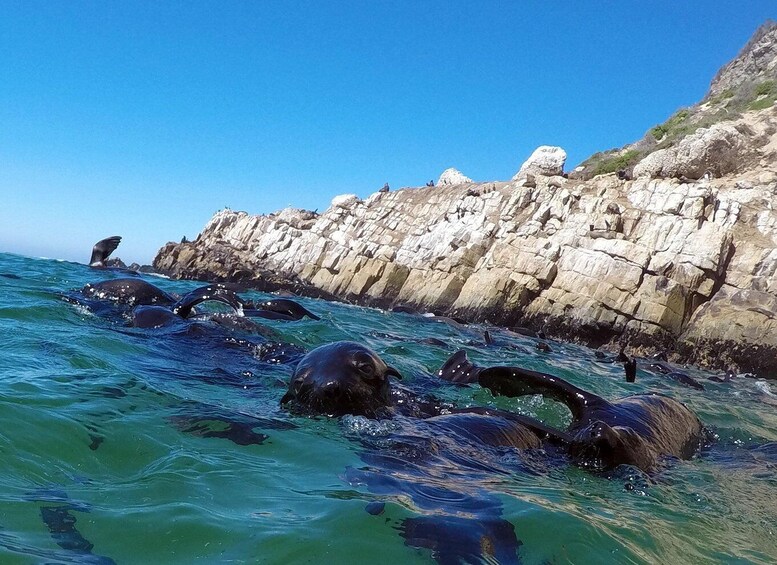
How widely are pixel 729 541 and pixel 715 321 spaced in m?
21.5

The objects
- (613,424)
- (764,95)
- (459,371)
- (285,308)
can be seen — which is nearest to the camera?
(613,424)

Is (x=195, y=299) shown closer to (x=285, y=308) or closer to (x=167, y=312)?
(x=167, y=312)

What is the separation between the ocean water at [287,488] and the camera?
2600 mm

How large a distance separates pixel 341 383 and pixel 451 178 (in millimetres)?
41699

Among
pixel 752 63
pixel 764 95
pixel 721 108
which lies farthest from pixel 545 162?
pixel 752 63

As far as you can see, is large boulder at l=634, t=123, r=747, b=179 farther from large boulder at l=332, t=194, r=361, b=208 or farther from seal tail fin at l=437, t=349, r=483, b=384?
seal tail fin at l=437, t=349, r=483, b=384

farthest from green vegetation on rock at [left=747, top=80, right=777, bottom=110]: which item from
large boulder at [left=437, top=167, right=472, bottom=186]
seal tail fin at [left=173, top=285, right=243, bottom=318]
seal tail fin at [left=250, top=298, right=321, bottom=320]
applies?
seal tail fin at [left=173, top=285, right=243, bottom=318]

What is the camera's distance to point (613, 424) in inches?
192

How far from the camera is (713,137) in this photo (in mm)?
30047

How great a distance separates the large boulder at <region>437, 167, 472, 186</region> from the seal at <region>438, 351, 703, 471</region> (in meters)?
39.5

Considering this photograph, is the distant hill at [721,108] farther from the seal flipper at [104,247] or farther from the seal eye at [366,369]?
the seal eye at [366,369]

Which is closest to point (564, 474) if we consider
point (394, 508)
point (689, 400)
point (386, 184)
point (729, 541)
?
point (729, 541)

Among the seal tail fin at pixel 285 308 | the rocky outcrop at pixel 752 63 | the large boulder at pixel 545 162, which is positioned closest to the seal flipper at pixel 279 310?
the seal tail fin at pixel 285 308

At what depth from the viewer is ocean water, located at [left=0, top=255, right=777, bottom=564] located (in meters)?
2.60
